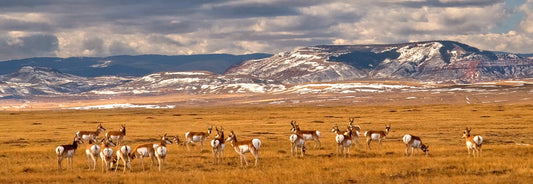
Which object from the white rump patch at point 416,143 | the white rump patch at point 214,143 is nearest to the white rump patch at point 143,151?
the white rump patch at point 214,143

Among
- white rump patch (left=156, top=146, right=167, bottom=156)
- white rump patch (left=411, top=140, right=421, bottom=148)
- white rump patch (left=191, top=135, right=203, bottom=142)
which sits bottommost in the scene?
white rump patch (left=411, top=140, right=421, bottom=148)

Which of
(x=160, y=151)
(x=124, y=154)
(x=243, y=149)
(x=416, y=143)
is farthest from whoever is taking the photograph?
(x=416, y=143)

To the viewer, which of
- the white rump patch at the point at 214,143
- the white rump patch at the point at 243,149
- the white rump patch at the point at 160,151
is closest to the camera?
the white rump patch at the point at 160,151

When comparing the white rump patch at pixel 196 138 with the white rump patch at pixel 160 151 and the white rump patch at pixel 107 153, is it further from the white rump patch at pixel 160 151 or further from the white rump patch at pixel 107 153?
the white rump patch at pixel 107 153

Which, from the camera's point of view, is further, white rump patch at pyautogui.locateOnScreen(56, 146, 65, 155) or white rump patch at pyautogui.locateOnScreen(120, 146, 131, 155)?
white rump patch at pyautogui.locateOnScreen(56, 146, 65, 155)

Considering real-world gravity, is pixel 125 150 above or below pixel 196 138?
above

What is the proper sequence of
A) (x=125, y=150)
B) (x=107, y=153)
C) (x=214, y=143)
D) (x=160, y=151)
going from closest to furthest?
1. (x=107, y=153)
2. (x=160, y=151)
3. (x=125, y=150)
4. (x=214, y=143)

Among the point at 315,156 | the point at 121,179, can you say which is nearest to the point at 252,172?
the point at 121,179

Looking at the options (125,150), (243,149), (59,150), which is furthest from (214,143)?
(59,150)

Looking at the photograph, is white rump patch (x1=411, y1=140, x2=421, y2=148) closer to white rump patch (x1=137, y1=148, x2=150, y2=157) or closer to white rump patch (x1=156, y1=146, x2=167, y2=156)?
white rump patch (x1=156, y1=146, x2=167, y2=156)

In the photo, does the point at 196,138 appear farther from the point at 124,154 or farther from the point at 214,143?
the point at 124,154

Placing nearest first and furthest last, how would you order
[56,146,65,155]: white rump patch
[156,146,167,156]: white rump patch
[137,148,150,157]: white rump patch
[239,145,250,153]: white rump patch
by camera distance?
[156,146,167,156]: white rump patch → [56,146,65,155]: white rump patch → [137,148,150,157]: white rump patch → [239,145,250,153]: white rump patch

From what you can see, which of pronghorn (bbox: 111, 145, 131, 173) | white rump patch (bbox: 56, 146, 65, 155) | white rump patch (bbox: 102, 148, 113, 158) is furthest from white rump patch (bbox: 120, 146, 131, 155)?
white rump patch (bbox: 56, 146, 65, 155)

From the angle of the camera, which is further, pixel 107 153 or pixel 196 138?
pixel 196 138
